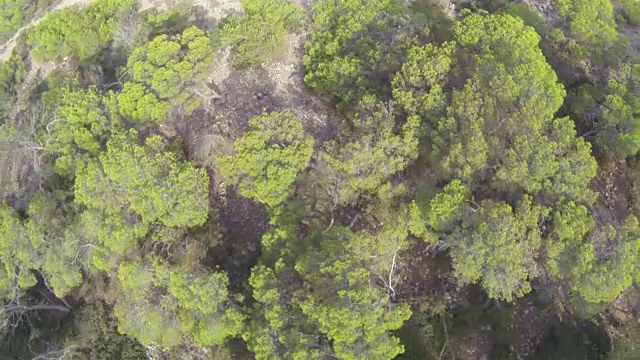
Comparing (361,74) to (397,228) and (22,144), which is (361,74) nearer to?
(397,228)

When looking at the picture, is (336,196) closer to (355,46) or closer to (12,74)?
(355,46)

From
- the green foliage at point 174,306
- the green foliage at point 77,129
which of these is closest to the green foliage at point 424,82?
the green foliage at point 174,306

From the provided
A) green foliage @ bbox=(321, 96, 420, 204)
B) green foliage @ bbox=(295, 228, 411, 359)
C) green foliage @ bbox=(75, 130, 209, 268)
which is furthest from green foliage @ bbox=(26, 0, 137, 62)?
green foliage @ bbox=(295, 228, 411, 359)

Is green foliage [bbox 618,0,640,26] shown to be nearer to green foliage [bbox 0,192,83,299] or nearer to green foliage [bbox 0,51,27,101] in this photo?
green foliage [bbox 0,192,83,299]

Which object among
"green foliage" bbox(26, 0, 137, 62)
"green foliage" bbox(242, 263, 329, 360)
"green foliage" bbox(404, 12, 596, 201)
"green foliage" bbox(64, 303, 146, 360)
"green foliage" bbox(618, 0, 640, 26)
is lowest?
"green foliage" bbox(64, 303, 146, 360)

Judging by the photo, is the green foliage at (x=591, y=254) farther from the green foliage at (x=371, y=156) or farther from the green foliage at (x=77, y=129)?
the green foliage at (x=77, y=129)

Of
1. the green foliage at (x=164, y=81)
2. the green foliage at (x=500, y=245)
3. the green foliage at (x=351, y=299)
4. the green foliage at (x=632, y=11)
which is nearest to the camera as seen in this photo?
the green foliage at (x=351, y=299)
